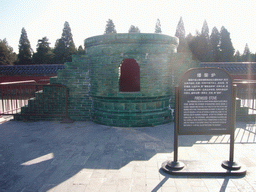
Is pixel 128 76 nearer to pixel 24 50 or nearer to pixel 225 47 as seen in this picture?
pixel 225 47

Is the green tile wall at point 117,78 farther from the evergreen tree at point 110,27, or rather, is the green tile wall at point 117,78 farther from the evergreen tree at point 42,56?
the evergreen tree at point 110,27

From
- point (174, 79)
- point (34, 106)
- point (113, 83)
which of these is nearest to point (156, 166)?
point (113, 83)

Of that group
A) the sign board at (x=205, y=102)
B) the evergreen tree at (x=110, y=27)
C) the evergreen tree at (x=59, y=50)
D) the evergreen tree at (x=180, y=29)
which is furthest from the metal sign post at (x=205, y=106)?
the evergreen tree at (x=110, y=27)

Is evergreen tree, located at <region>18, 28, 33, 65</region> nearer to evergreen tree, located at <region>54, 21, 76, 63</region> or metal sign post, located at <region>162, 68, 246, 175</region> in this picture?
evergreen tree, located at <region>54, 21, 76, 63</region>

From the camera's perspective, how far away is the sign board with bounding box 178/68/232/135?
3.61 m

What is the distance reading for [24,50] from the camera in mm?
44812

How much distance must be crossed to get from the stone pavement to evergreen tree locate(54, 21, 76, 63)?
99.4 ft

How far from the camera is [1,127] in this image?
6.66m

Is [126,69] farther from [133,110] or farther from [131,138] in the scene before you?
[131,138]

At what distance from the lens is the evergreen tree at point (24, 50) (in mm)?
41278

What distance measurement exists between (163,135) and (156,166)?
1.96 m

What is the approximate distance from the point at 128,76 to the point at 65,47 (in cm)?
4149

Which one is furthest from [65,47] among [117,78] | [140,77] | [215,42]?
[140,77]

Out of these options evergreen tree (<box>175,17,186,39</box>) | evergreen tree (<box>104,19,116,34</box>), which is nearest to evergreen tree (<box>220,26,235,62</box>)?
evergreen tree (<box>175,17,186,39</box>)
